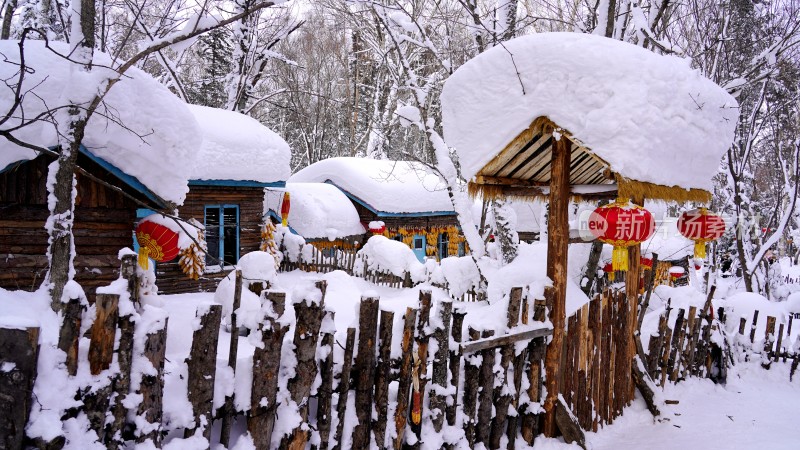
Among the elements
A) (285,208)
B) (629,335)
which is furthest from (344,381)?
(285,208)

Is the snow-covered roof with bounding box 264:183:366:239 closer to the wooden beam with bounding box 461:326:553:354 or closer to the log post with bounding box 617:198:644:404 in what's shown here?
the log post with bounding box 617:198:644:404

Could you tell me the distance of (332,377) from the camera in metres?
2.71

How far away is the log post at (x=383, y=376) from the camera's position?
9.70ft

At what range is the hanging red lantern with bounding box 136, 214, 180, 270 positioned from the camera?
546 cm

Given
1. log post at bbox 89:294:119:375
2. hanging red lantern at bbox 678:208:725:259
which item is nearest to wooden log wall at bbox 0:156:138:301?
log post at bbox 89:294:119:375

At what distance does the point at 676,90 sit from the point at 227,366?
3.94 meters

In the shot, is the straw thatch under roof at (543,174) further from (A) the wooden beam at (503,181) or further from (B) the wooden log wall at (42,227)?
(B) the wooden log wall at (42,227)

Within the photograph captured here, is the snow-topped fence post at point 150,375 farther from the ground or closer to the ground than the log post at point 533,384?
farther from the ground

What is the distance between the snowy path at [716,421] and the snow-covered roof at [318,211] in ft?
40.1

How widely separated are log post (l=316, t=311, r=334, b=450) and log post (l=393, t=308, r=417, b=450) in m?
0.53

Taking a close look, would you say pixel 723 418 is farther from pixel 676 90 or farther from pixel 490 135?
pixel 490 135

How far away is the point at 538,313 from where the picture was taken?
406 cm

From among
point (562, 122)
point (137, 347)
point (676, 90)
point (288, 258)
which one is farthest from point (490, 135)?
point (288, 258)

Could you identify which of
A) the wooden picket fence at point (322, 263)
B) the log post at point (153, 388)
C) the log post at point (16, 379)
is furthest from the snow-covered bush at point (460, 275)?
the log post at point (16, 379)
